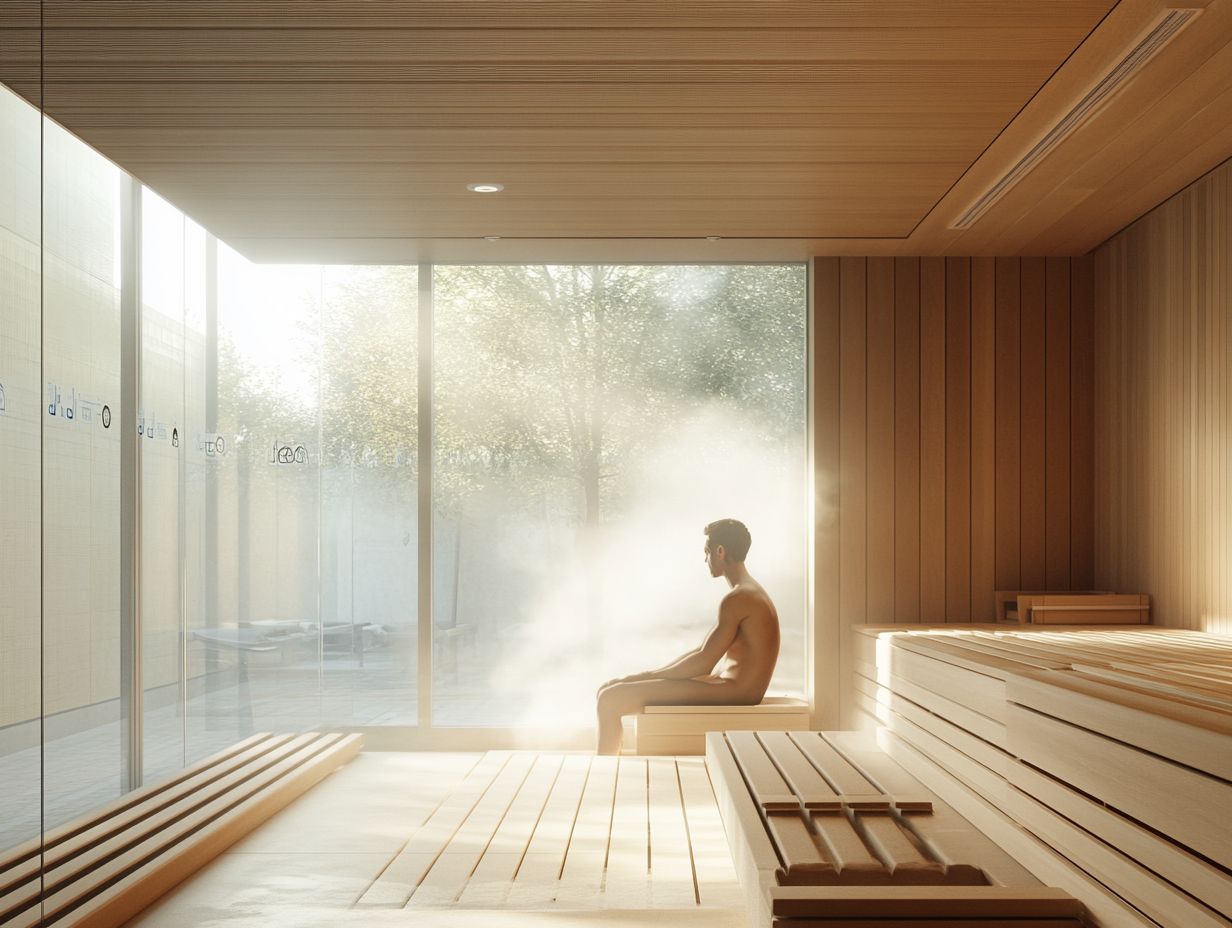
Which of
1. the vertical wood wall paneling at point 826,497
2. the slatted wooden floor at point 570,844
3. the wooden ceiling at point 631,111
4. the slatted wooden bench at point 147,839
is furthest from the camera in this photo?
the vertical wood wall paneling at point 826,497

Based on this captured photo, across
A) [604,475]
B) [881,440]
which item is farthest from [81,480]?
[881,440]

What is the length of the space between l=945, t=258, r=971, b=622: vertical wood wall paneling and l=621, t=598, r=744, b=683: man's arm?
1.14m

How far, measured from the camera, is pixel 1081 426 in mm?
5852

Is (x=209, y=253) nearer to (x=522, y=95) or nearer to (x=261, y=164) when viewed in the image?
(x=261, y=164)

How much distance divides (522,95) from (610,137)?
49 centimetres

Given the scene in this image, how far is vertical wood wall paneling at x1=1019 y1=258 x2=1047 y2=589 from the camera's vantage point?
5.83m

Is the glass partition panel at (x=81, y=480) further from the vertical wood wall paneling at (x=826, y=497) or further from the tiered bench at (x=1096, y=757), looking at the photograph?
the vertical wood wall paneling at (x=826, y=497)

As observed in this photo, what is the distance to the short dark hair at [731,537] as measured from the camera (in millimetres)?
5750

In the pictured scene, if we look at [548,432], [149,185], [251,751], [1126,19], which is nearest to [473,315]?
[548,432]

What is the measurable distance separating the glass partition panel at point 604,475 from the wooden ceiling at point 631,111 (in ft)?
2.31

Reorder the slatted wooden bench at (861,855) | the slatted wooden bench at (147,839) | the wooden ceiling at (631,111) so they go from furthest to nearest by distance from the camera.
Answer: the wooden ceiling at (631,111)
the slatted wooden bench at (147,839)
the slatted wooden bench at (861,855)

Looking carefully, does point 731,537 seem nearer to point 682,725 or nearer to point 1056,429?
point 682,725

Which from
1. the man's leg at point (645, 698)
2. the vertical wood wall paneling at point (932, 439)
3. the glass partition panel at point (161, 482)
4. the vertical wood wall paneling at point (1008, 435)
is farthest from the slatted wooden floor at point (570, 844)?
the vertical wood wall paneling at point (1008, 435)

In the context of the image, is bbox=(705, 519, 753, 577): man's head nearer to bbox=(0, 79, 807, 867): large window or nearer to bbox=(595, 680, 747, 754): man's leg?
bbox=(0, 79, 807, 867): large window
